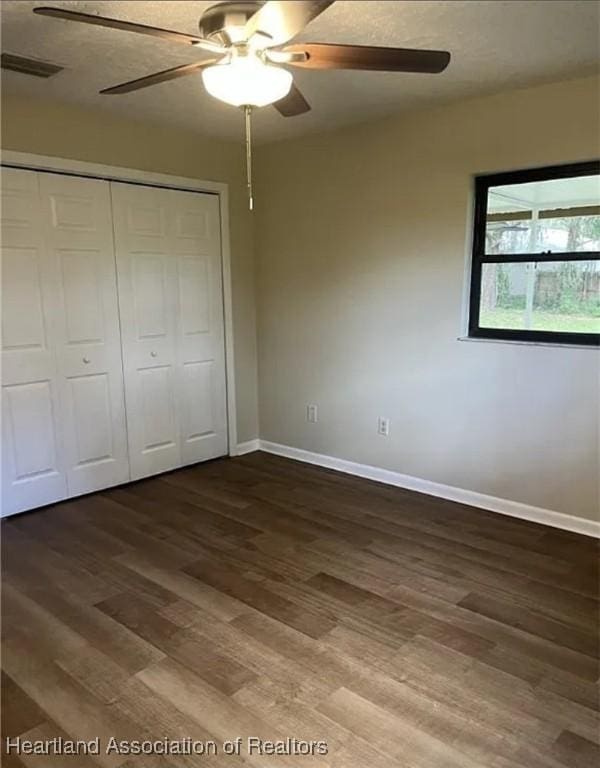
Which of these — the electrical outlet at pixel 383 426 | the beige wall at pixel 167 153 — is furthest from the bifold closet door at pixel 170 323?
the electrical outlet at pixel 383 426

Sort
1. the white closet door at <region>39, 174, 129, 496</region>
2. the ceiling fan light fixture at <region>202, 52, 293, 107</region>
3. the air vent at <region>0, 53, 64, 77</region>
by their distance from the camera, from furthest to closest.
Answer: the white closet door at <region>39, 174, 129, 496</region> → the air vent at <region>0, 53, 64, 77</region> → the ceiling fan light fixture at <region>202, 52, 293, 107</region>

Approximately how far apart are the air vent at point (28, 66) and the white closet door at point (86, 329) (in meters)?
0.65

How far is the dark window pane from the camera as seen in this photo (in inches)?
120

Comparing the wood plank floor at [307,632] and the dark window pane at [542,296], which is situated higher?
the dark window pane at [542,296]

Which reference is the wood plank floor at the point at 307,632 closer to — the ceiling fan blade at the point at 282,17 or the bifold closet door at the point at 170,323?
the bifold closet door at the point at 170,323

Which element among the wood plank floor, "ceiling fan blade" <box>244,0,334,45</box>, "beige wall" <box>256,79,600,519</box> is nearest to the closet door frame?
"beige wall" <box>256,79,600,519</box>

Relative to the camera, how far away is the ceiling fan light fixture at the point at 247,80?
1.87 m

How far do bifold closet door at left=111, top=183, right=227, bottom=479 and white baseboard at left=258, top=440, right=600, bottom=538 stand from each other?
71 centimetres

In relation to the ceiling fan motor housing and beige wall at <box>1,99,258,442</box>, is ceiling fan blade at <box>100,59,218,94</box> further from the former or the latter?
beige wall at <box>1,99,258,442</box>

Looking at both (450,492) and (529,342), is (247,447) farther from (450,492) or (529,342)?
(529,342)

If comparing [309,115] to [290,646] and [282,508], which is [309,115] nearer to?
[282,508]

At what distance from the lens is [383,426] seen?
391 centimetres

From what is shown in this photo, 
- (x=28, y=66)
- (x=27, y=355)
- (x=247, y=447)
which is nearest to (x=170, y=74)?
(x=28, y=66)

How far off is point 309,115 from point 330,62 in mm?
1602
